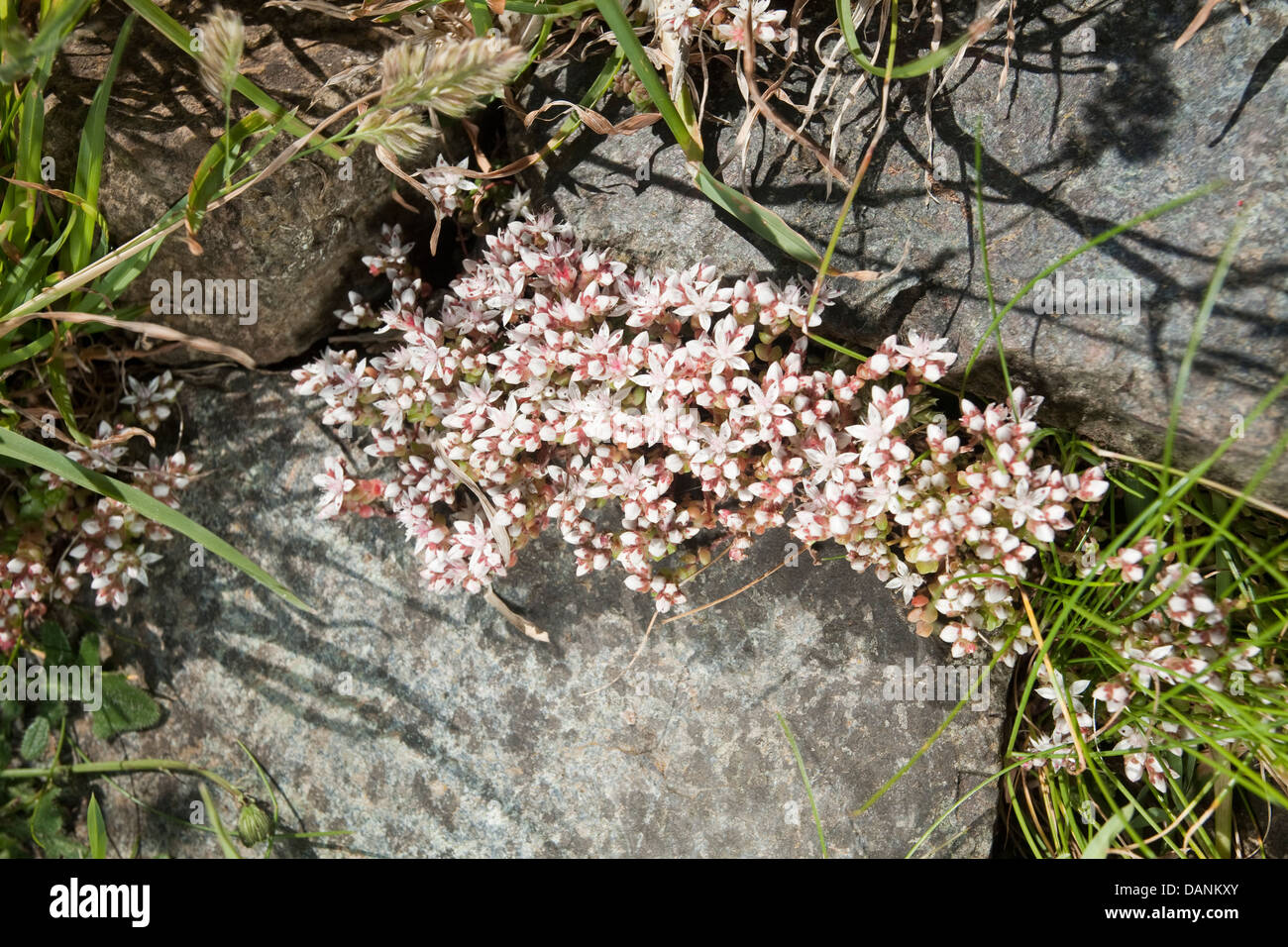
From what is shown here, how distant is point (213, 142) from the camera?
3.33m

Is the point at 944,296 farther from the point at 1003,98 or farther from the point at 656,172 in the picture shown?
the point at 656,172

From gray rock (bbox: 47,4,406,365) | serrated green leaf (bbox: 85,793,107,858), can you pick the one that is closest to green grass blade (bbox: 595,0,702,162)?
gray rock (bbox: 47,4,406,365)

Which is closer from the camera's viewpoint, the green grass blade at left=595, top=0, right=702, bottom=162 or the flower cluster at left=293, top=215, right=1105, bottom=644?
the green grass blade at left=595, top=0, right=702, bottom=162

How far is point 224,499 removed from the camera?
13.3 ft

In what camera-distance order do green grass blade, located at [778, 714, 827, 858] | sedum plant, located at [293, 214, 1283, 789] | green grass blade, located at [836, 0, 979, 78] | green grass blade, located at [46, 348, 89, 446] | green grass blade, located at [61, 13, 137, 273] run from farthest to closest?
green grass blade, located at [778, 714, 827, 858] < green grass blade, located at [46, 348, 89, 446] < sedum plant, located at [293, 214, 1283, 789] < green grass blade, located at [61, 13, 137, 273] < green grass blade, located at [836, 0, 979, 78]

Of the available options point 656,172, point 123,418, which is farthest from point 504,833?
point 656,172

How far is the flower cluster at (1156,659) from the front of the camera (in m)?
3.05

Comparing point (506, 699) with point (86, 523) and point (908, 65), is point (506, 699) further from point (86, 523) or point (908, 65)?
point (908, 65)

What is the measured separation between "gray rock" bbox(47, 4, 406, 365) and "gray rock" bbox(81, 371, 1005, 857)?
0.71m

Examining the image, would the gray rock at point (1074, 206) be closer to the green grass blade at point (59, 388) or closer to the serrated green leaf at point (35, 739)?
the green grass blade at point (59, 388)

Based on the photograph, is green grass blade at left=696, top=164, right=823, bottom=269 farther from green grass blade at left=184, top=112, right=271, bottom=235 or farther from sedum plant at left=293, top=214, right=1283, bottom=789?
green grass blade at left=184, top=112, right=271, bottom=235

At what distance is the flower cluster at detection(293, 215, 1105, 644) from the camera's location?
3.12 metres

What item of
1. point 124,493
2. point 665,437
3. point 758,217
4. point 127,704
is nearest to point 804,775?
point 665,437

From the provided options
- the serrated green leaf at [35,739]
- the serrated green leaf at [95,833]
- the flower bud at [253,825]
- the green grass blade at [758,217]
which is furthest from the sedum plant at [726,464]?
the serrated green leaf at [35,739]
